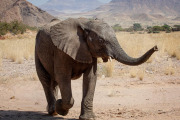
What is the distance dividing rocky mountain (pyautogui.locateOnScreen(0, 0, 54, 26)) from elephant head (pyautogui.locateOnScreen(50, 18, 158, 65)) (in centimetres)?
6703

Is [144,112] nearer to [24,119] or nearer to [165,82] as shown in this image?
[24,119]

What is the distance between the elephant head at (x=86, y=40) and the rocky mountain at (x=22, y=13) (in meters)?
67.0

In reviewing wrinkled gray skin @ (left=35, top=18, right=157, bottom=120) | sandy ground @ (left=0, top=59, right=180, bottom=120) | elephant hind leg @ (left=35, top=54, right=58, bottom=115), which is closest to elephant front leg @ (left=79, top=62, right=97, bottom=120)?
wrinkled gray skin @ (left=35, top=18, right=157, bottom=120)

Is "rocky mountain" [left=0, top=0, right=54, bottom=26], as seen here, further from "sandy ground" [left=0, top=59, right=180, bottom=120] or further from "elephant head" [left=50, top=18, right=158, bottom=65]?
"elephant head" [left=50, top=18, right=158, bottom=65]

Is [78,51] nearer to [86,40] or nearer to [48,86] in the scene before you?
[86,40]

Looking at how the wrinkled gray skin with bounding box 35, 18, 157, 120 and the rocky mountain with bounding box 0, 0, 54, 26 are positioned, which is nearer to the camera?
the wrinkled gray skin with bounding box 35, 18, 157, 120

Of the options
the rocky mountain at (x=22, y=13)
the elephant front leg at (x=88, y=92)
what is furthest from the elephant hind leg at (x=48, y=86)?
the rocky mountain at (x=22, y=13)

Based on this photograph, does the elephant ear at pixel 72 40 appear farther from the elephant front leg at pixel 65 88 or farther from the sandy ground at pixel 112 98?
the sandy ground at pixel 112 98

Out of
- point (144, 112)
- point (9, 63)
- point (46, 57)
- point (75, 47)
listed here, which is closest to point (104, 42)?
point (75, 47)

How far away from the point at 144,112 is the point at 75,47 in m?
2.62

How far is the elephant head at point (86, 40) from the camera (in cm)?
518

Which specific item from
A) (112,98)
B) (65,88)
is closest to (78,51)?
(65,88)

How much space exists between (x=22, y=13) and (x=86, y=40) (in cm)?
7430

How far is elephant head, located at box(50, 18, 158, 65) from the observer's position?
5.18 m
